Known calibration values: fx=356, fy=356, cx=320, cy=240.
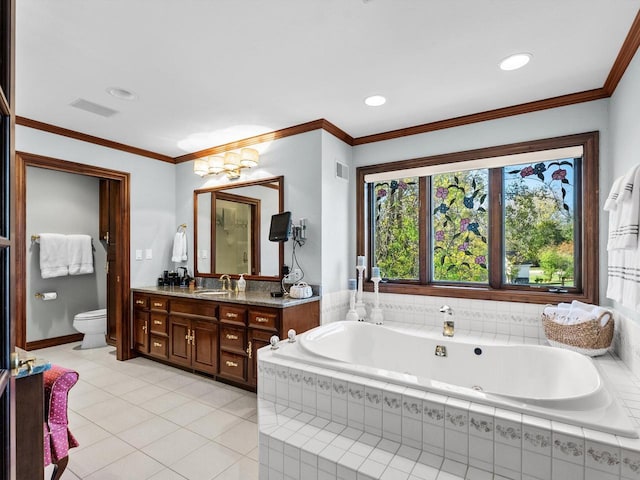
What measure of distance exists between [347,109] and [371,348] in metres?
2.03

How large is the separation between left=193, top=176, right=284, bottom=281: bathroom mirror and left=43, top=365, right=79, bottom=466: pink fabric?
201 cm

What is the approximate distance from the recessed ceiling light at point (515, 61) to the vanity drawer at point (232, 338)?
110 inches

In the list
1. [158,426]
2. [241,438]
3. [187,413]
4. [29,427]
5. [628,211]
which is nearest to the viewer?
[29,427]

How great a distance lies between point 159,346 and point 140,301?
57 cm

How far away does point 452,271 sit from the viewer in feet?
10.9

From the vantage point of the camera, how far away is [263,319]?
297 centimetres

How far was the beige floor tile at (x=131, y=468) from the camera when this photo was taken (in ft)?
6.55

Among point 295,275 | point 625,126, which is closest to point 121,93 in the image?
point 295,275

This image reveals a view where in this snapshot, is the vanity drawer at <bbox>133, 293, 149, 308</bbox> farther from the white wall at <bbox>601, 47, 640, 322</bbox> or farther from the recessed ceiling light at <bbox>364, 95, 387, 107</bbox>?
the white wall at <bbox>601, 47, 640, 322</bbox>

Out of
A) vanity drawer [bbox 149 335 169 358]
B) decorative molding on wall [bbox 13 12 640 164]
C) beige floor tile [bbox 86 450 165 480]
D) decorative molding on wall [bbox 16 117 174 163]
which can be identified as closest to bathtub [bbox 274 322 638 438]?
beige floor tile [bbox 86 450 165 480]

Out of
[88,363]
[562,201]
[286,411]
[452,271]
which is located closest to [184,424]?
[286,411]

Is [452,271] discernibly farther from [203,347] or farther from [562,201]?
[203,347]

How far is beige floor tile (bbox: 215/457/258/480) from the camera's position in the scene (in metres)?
1.99

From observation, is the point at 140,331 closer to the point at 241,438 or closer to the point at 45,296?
the point at 45,296
